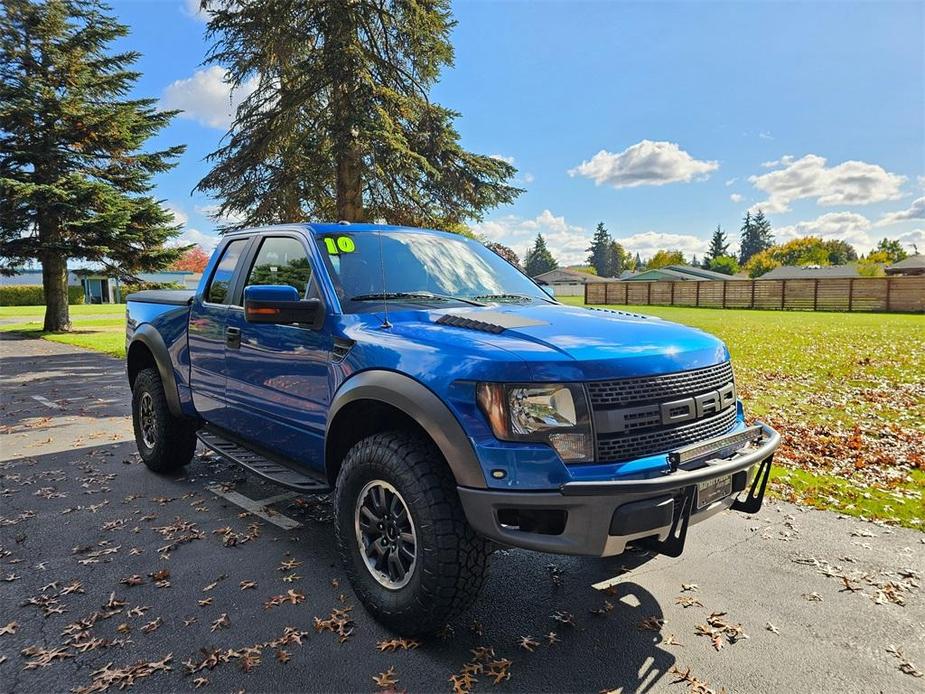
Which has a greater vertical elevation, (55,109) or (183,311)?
(55,109)

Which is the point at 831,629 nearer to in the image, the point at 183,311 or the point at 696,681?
the point at 696,681

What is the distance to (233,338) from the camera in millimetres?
4152

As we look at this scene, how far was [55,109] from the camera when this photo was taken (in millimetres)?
20484

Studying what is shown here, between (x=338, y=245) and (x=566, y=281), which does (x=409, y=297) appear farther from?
(x=566, y=281)

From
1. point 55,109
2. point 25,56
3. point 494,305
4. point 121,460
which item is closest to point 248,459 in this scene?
point 494,305

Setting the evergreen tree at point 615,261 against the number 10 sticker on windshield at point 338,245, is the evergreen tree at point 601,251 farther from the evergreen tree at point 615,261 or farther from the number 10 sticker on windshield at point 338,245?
the number 10 sticker on windshield at point 338,245

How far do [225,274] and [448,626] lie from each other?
3.13 m

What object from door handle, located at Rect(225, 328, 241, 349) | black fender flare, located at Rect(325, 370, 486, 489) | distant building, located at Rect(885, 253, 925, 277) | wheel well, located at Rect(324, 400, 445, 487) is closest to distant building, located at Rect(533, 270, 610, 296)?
distant building, located at Rect(885, 253, 925, 277)

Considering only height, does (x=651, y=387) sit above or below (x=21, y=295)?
below

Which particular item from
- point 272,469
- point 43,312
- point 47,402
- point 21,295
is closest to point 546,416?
point 272,469

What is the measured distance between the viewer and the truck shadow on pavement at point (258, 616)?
263cm

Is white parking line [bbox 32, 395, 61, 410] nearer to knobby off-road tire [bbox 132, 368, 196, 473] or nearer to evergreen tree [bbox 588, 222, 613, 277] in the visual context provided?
knobby off-road tire [bbox 132, 368, 196, 473]

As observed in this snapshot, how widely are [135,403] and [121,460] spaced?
0.79 m

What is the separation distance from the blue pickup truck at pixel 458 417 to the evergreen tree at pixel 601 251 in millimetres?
132735
